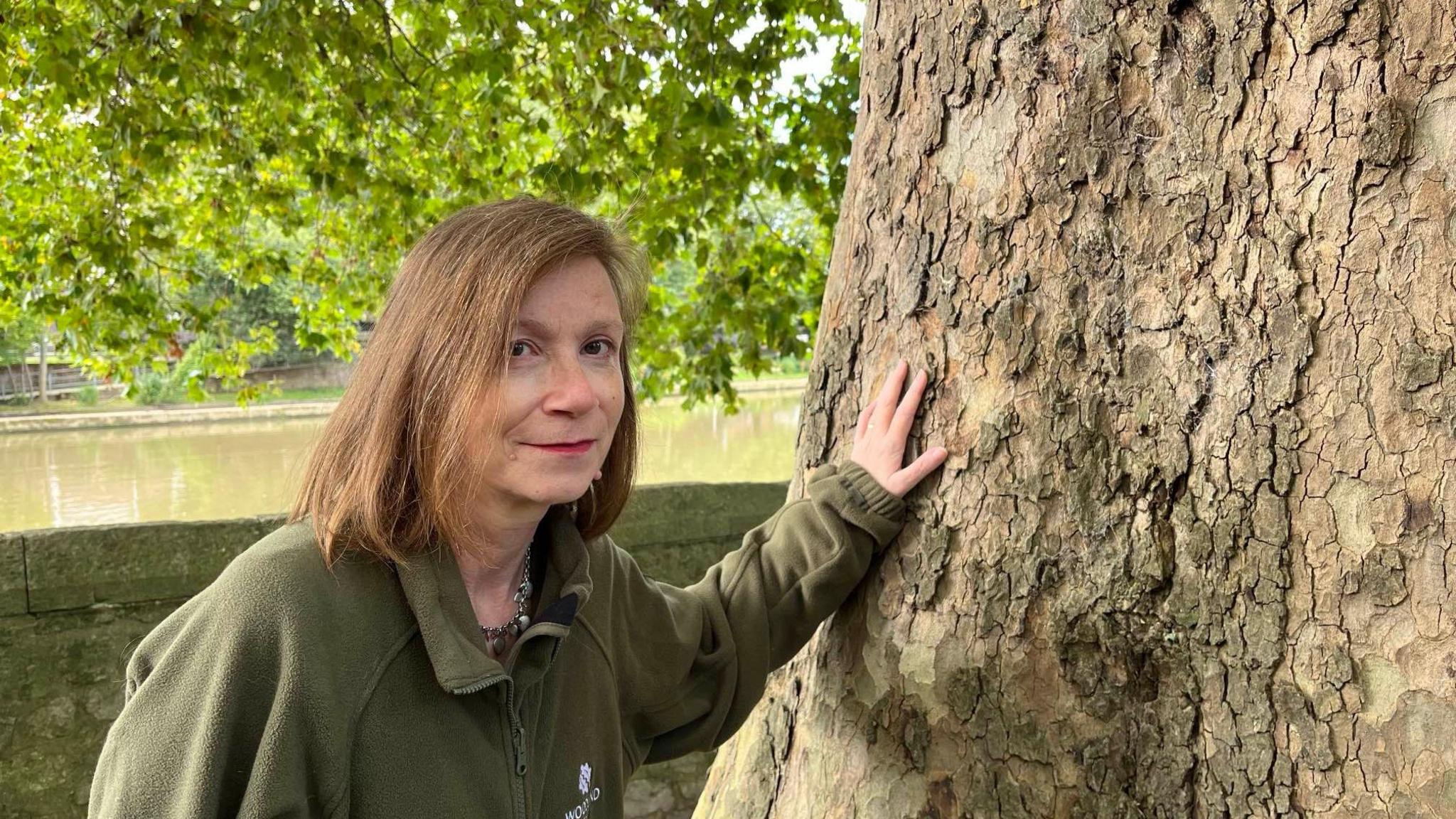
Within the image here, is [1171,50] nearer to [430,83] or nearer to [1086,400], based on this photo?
[1086,400]

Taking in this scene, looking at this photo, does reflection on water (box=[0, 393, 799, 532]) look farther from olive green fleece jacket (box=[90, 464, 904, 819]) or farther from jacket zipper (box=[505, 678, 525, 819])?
jacket zipper (box=[505, 678, 525, 819])

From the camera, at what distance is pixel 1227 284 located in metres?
1.53

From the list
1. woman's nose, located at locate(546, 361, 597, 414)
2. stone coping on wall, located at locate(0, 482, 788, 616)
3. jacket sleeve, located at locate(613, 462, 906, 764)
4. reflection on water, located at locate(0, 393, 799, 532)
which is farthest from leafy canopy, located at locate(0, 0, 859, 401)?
reflection on water, located at locate(0, 393, 799, 532)

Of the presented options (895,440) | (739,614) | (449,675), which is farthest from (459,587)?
(895,440)

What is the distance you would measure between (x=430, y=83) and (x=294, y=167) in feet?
6.65

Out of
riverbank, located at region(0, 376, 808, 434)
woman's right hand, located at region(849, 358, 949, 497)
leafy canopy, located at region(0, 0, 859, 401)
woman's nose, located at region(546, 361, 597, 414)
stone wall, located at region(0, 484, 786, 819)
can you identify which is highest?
leafy canopy, located at region(0, 0, 859, 401)

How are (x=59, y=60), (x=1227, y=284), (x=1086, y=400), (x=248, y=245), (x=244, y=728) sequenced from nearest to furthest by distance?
(x=244, y=728) → (x=1227, y=284) → (x=1086, y=400) → (x=59, y=60) → (x=248, y=245)

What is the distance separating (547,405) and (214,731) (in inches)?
23.2

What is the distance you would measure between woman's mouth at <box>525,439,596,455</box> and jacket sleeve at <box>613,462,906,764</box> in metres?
0.43

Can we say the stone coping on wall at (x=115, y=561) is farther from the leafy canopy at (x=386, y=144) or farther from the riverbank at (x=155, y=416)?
the riverbank at (x=155, y=416)

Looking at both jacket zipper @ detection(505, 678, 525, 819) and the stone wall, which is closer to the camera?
jacket zipper @ detection(505, 678, 525, 819)

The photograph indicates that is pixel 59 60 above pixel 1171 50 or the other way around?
above

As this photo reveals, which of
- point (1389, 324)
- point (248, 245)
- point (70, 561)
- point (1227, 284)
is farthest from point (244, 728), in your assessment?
point (248, 245)

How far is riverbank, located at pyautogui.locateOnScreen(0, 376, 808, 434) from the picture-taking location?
23.5 meters
